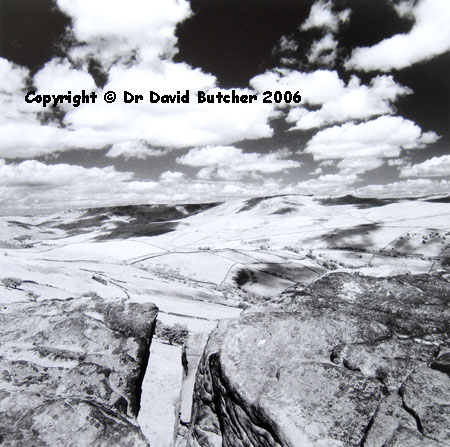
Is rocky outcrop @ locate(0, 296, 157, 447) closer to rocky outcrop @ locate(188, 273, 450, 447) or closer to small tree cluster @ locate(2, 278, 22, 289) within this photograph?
rocky outcrop @ locate(188, 273, 450, 447)

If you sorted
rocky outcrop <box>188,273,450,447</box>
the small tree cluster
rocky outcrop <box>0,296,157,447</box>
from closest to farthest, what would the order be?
rocky outcrop <box>188,273,450,447</box> → rocky outcrop <box>0,296,157,447</box> → the small tree cluster

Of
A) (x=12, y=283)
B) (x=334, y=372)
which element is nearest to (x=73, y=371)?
(x=334, y=372)

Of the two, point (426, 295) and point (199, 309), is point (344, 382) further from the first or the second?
point (199, 309)

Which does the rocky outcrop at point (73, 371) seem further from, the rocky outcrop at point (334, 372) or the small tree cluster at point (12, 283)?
the small tree cluster at point (12, 283)

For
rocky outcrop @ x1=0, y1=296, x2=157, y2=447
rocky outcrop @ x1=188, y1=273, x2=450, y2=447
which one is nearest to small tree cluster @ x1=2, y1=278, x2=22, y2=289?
rocky outcrop @ x1=0, y1=296, x2=157, y2=447

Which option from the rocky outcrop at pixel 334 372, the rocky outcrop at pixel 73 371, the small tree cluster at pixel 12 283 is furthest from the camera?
the small tree cluster at pixel 12 283

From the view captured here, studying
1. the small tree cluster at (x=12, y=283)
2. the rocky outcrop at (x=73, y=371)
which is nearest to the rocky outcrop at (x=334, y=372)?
the rocky outcrop at (x=73, y=371)

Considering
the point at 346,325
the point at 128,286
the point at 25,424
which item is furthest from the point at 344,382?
the point at 128,286
